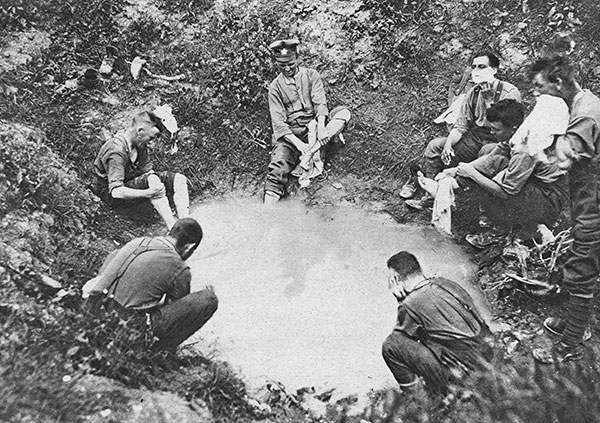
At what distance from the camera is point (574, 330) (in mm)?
5711

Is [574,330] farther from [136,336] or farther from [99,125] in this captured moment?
[99,125]

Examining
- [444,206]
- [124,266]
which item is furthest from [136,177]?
[444,206]

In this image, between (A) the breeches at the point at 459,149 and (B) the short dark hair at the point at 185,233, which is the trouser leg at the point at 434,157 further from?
(B) the short dark hair at the point at 185,233

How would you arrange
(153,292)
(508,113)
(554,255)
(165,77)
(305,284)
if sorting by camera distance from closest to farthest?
(153,292) → (554,255) → (305,284) → (508,113) → (165,77)

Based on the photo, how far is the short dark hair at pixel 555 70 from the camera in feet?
18.9

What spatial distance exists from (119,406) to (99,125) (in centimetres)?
372

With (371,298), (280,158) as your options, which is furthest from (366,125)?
(371,298)

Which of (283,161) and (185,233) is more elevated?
(185,233)

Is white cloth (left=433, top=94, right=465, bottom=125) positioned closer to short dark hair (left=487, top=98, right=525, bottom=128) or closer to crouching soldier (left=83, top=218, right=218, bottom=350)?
short dark hair (left=487, top=98, right=525, bottom=128)

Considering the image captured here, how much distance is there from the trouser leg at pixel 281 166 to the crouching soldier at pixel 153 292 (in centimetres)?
207

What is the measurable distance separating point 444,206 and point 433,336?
182 centimetres

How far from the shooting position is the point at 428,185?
705 cm

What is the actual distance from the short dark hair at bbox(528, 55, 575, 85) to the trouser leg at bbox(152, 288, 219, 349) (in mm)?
3503

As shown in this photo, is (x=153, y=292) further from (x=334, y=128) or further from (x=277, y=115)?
(x=334, y=128)
